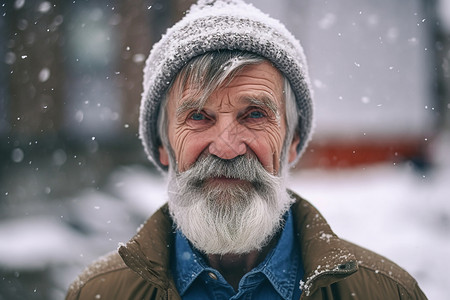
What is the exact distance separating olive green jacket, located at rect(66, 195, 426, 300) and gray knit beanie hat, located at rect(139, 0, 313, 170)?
1.82ft

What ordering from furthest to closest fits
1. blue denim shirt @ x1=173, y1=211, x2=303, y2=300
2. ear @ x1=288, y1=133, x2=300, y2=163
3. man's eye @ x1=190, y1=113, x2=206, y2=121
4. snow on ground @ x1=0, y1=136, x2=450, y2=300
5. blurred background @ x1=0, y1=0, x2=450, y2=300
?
blurred background @ x1=0, y1=0, x2=450, y2=300, snow on ground @ x1=0, y1=136, x2=450, y2=300, ear @ x1=288, y1=133, x2=300, y2=163, man's eye @ x1=190, y1=113, x2=206, y2=121, blue denim shirt @ x1=173, y1=211, x2=303, y2=300

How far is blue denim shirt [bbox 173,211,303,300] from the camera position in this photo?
79.6 inches

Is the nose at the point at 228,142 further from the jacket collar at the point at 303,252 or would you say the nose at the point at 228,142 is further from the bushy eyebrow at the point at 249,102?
the jacket collar at the point at 303,252

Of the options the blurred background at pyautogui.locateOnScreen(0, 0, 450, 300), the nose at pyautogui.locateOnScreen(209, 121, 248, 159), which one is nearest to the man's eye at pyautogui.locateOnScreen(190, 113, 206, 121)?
the nose at pyautogui.locateOnScreen(209, 121, 248, 159)

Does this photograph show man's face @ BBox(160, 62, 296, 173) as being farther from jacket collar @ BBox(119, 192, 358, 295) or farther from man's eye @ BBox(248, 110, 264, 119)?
jacket collar @ BBox(119, 192, 358, 295)

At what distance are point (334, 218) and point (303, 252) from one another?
4894mm

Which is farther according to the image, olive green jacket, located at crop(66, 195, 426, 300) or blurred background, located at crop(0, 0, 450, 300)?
blurred background, located at crop(0, 0, 450, 300)

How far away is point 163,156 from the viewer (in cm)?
254

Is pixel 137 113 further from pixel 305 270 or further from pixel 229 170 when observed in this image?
pixel 305 270

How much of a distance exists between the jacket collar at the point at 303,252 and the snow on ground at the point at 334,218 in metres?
3.28

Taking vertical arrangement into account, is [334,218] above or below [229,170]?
above

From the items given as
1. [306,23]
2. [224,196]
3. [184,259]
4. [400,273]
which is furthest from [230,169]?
[306,23]

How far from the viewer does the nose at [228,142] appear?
2041 millimetres

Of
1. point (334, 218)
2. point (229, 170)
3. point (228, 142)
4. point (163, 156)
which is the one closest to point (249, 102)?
point (228, 142)
